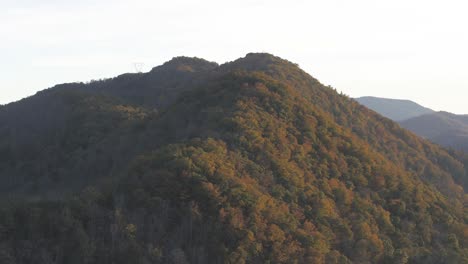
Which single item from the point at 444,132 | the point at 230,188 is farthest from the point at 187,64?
the point at 444,132

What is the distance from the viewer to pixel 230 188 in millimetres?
→ 31938

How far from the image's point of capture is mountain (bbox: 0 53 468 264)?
28.4m

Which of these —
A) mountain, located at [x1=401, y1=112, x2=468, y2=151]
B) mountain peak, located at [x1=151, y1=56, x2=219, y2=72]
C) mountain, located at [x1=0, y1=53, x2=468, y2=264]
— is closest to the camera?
mountain, located at [x1=0, y1=53, x2=468, y2=264]

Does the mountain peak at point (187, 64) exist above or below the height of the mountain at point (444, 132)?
above

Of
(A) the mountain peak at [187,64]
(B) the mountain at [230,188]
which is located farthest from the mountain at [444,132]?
(B) the mountain at [230,188]

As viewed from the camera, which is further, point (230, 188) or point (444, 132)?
point (444, 132)

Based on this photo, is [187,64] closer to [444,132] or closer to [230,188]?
[230,188]

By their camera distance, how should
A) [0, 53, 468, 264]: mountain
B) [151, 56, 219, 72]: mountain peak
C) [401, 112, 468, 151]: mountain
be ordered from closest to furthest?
[0, 53, 468, 264]: mountain
[151, 56, 219, 72]: mountain peak
[401, 112, 468, 151]: mountain

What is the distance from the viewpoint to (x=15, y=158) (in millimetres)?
74188

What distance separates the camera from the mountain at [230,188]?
28438 mm

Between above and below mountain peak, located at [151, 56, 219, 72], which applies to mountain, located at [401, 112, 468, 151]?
below

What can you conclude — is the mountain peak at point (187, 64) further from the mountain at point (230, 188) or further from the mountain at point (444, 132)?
the mountain at point (444, 132)

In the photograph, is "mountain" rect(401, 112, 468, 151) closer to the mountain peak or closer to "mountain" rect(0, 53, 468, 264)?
the mountain peak

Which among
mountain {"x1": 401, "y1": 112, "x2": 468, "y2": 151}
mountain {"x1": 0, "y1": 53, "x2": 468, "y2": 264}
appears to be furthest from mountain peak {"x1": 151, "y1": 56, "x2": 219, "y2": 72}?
mountain {"x1": 401, "y1": 112, "x2": 468, "y2": 151}
